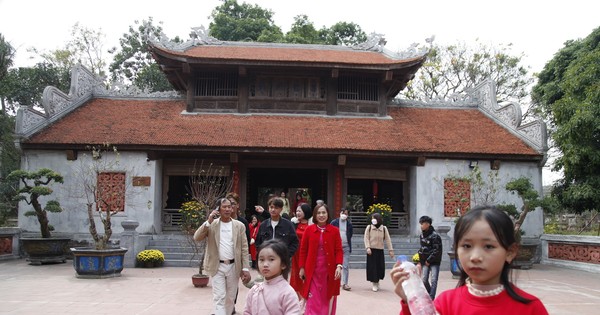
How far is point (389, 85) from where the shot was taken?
55.3 feet

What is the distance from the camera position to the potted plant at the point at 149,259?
11.8 metres

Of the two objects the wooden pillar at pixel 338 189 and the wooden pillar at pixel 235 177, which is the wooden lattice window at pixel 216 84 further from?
the wooden pillar at pixel 338 189

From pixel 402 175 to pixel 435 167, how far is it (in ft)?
4.22

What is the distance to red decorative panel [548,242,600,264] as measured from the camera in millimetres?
12633

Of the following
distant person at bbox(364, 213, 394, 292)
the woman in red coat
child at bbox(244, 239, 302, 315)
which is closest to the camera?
child at bbox(244, 239, 302, 315)

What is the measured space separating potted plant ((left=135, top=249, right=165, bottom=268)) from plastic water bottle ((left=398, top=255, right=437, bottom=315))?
35.6 feet

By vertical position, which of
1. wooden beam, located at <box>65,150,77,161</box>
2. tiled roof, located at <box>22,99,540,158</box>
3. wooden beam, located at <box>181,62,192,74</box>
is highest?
wooden beam, located at <box>181,62,192,74</box>

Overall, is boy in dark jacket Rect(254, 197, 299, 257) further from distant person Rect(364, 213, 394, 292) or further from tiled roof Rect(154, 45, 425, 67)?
tiled roof Rect(154, 45, 425, 67)

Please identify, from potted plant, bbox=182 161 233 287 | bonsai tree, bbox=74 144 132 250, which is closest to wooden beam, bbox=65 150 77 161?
bonsai tree, bbox=74 144 132 250

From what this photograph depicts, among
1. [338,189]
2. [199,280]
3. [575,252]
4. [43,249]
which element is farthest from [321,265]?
[575,252]

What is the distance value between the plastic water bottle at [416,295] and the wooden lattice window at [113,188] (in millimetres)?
13525

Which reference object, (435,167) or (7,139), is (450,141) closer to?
(435,167)

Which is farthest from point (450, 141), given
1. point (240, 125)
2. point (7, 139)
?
point (7, 139)

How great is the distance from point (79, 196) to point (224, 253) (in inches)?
401
